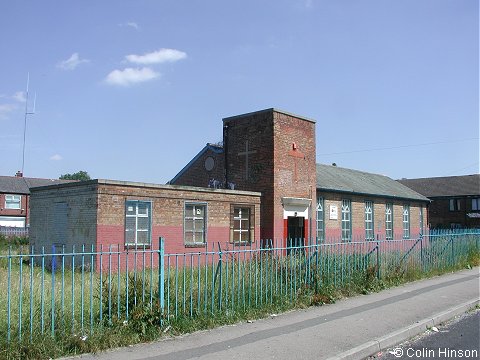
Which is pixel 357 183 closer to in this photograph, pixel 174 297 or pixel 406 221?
pixel 406 221

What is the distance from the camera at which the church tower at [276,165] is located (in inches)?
798

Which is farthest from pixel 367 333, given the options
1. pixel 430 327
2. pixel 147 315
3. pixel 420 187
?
pixel 420 187

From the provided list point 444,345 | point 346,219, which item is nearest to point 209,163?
point 346,219

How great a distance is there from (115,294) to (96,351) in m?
1.00

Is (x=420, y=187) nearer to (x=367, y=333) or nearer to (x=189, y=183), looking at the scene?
(x=189, y=183)

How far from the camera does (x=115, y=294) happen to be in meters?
7.42

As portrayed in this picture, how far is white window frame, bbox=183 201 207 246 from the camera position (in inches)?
708

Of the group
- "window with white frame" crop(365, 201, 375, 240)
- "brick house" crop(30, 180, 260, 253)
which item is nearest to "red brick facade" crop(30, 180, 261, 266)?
"brick house" crop(30, 180, 260, 253)

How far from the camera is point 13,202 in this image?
51.3m

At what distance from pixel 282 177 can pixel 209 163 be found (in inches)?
174

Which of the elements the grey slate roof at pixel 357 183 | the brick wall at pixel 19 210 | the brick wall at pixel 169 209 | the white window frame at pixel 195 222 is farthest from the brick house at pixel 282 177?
the brick wall at pixel 19 210

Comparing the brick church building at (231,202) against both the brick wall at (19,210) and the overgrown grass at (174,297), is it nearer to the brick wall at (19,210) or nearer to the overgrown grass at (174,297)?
the overgrown grass at (174,297)

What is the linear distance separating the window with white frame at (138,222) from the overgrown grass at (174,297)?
8.88ft

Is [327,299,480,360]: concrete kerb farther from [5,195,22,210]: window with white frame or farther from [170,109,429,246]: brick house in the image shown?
[5,195,22,210]: window with white frame
